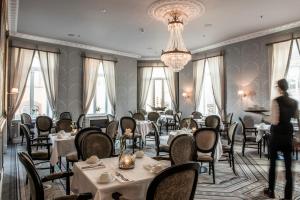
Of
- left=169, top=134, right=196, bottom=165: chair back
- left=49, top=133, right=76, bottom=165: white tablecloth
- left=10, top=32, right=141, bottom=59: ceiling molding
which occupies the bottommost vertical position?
left=49, top=133, right=76, bottom=165: white tablecloth

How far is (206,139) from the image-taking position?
14.5 feet

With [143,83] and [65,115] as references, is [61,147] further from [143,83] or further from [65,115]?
[143,83]

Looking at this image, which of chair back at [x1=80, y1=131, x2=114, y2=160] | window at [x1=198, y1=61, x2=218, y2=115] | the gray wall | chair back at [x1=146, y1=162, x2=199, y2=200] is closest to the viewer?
chair back at [x1=146, y1=162, x2=199, y2=200]

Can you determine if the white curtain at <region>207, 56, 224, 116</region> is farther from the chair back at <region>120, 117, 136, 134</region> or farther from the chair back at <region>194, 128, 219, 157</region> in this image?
the chair back at <region>194, 128, 219, 157</region>

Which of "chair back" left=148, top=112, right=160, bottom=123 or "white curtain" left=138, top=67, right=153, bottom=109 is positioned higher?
"white curtain" left=138, top=67, right=153, bottom=109

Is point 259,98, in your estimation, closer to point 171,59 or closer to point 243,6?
point 243,6

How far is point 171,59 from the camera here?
571 centimetres

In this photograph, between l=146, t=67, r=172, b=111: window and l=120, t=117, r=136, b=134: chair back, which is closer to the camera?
l=120, t=117, r=136, b=134: chair back

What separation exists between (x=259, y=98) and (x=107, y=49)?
6222 mm

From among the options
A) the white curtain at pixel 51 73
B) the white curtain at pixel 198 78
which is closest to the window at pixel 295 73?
the white curtain at pixel 198 78

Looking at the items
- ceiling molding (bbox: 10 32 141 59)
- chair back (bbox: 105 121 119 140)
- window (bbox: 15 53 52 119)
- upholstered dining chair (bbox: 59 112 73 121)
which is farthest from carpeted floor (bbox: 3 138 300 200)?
ceiling molding (bbox: 10 32 141 59)

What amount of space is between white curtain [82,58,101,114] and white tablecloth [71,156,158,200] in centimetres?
696

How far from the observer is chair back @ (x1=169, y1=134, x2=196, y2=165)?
10.9 feet

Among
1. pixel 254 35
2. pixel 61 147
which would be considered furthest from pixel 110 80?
pixel 61 147
